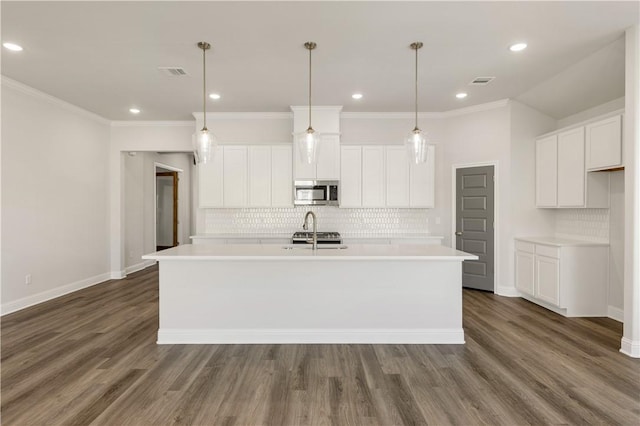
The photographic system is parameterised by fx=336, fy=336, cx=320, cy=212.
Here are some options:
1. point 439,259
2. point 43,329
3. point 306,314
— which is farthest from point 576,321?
point 43,329

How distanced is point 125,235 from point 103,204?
2.64 ft

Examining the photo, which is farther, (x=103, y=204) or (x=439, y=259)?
(x=103, y=204)

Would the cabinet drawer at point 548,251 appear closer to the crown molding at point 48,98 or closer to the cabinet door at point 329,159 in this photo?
the cabinet door at point 329,159

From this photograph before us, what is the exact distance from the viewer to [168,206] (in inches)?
378

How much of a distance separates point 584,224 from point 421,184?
2.31 metres

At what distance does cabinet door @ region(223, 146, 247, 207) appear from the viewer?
5.75m

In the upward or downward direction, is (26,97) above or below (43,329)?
above

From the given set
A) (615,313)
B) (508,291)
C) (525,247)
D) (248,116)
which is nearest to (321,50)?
(248,116)

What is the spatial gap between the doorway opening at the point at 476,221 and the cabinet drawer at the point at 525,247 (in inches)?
14.5

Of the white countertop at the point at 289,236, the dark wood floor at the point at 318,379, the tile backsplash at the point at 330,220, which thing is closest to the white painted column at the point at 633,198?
the dark wood floor at the point at 318,379

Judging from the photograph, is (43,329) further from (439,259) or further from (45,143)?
(439,259)

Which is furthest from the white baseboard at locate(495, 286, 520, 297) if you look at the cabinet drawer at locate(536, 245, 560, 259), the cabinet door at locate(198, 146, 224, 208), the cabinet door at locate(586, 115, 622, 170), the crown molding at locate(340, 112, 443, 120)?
the cabinet door at locate(198, 146, 224, 208)

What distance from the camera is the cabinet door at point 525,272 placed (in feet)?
15.8

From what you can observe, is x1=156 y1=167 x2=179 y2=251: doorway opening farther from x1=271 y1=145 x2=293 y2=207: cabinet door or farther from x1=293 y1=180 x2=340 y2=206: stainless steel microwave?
x1=293 y1=180 x2=340 y2=206: stainless steel microwave
